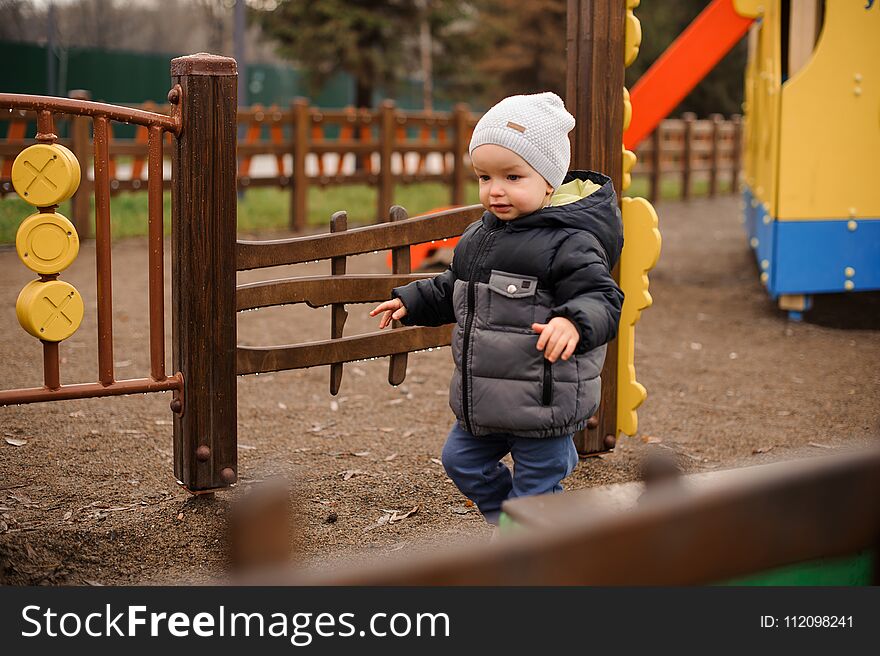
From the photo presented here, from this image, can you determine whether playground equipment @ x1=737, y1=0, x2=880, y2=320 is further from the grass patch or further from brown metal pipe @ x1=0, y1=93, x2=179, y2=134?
the grass patch

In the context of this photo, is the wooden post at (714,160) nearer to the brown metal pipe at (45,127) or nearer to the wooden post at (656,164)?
the wooden post at (656,164)

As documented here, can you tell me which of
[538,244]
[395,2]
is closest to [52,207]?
[538,244]

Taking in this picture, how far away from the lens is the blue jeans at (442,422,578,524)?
9.37ft

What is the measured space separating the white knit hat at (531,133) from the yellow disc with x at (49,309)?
51.3 inches

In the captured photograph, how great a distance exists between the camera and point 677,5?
30625mm

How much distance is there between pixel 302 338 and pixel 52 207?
12.3ft

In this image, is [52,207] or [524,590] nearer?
[524,590]

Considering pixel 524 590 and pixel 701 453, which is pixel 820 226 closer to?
pixel 701 453

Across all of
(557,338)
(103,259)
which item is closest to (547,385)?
(557,338)

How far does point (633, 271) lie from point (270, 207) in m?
10.2

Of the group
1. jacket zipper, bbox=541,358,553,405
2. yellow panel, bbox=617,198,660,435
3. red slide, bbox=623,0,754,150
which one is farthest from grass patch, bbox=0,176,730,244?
jacket zipper, bbox=541,358,553,405

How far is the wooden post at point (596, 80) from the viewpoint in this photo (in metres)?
3.79

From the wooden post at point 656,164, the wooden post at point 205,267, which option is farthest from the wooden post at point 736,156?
the wooden post at point 205,267

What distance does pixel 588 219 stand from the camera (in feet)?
9.11
